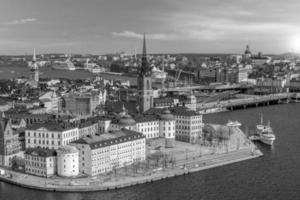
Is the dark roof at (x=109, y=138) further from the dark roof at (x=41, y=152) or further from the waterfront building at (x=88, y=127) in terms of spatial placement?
the waterfront building at (x=88, y=127)

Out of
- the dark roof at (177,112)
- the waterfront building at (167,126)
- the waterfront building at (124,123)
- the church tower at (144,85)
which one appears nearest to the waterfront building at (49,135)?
the waterfront building at (124,123)

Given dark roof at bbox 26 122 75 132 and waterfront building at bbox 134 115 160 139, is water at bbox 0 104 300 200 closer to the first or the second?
dark roof at bbox 26 122 75 132

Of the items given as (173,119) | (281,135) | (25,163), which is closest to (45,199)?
(25,163)

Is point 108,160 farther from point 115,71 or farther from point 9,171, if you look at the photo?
point 115,71

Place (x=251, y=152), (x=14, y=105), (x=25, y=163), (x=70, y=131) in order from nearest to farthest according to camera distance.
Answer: (x=25, y=163)
(x=70, y=131)
(x=251, y=152)
(x=14, y=105)

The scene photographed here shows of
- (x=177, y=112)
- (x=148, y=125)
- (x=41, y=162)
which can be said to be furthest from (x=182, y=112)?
(x=41, y=162)

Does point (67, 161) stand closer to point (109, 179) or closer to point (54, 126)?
point (109, 179)
